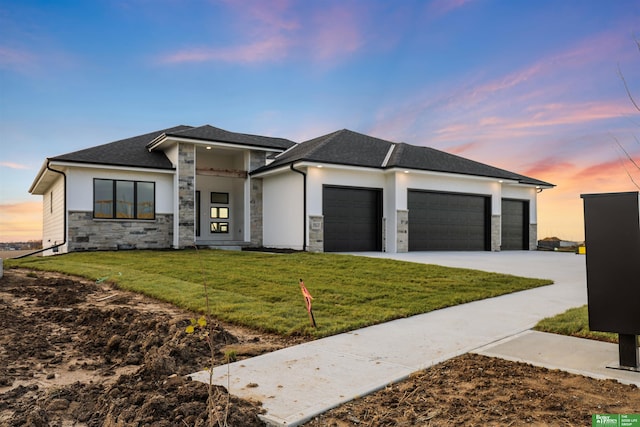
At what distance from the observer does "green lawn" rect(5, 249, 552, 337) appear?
648cm

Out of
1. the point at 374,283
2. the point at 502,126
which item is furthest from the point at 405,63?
the point at 374,283

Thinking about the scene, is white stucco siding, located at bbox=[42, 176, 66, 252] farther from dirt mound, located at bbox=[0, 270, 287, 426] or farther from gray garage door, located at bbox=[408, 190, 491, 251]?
gray garage door, located at bbox=[408, 190, 491, 251]

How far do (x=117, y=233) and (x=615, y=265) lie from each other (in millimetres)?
18448

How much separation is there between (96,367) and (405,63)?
1394 cm

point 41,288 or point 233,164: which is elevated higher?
point 233,164

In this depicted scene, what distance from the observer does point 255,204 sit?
20219 mm

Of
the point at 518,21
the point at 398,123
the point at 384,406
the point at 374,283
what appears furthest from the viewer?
the point at 398,123

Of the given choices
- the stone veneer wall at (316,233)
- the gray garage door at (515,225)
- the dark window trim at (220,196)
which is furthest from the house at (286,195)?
the gray garage door at (515,225)

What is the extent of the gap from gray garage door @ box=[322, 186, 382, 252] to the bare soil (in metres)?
11.8

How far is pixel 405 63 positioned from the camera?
49.9ft

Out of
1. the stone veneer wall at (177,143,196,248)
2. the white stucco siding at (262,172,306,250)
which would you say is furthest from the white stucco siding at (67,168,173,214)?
the white stucco siding at (262,172,306,250)

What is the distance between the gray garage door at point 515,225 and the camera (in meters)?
23.0

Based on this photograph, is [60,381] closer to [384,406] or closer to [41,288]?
[384,406]

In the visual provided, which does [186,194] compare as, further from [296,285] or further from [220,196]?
[296,285]
